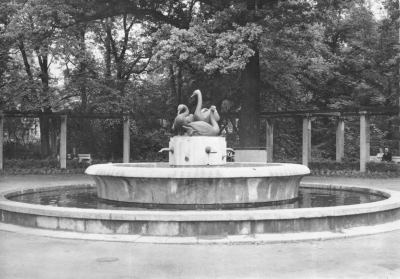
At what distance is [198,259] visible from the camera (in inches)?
314

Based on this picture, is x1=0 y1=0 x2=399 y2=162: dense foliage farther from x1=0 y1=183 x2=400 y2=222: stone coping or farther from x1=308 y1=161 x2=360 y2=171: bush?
x1=0 y1=183 x2=400 y2=222: stone coping

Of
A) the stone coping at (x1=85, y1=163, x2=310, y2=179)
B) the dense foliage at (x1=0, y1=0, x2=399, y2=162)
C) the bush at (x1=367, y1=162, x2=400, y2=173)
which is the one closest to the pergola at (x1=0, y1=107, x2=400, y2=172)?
the bush at (x1=367, y1=162, x2=400, y2=173)

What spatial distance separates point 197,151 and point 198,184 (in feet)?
8.43

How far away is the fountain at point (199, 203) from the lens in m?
9.73

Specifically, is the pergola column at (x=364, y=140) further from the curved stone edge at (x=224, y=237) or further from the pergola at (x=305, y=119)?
the curved stone edge at (x=224, y=237)

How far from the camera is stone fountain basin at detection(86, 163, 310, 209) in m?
11.6

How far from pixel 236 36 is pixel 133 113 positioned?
10.9 m

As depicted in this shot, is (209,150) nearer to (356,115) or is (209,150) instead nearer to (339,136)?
(356,115)

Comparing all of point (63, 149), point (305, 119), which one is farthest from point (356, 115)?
point (63, 149)

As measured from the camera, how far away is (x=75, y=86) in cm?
3031

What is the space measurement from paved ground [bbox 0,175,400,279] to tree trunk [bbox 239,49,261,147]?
15.7 metres

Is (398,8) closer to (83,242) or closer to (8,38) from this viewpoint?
(8,38)

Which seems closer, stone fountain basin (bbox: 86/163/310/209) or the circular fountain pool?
stone fountain basin (bbox: 86/163/310/209)

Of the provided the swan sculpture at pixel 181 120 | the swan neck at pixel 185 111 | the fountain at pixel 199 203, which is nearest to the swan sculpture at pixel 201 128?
the fountain at pixel 199 203
